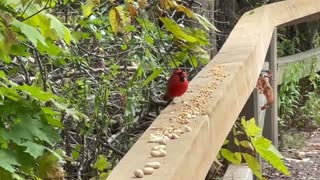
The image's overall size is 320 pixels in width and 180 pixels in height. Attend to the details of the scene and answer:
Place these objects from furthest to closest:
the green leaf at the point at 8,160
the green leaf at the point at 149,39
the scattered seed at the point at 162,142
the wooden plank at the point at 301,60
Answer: the wooden plank at the point at 301,60
the green leaf at the point at 149,39
the green leaf at the point at 8,160
the scattered seed at the point at 162,142

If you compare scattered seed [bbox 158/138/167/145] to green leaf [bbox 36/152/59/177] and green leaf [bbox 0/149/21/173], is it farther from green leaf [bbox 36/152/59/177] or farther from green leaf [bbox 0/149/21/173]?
green leaf [bbox 36/152/59/177]

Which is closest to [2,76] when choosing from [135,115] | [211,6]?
[135,115]

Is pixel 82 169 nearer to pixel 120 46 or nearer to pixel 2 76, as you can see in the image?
pixel 120 46

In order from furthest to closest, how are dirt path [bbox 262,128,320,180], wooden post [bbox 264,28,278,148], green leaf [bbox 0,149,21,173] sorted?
wooden post [bbox 264,28,278,148], dirt path [bbox 262,128,320,180], green leaf [bbox 0,149,21,173]

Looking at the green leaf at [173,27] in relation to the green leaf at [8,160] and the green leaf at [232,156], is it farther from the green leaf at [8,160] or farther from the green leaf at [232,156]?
the green leaf at [8,160]

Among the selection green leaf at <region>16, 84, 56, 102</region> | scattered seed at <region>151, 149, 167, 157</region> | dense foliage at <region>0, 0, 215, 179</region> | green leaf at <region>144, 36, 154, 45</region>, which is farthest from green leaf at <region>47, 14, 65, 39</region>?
green leaf at <region>144, 36, 154, 45</region>

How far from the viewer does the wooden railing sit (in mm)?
1411

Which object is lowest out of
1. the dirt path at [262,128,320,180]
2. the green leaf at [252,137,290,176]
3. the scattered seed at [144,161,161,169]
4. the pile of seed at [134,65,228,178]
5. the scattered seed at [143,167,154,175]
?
the dirt path at [262,128,320,180]

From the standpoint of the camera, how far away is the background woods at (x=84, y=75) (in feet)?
6.30

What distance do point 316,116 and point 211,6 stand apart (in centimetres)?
173

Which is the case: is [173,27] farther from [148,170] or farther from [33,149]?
[148,170]

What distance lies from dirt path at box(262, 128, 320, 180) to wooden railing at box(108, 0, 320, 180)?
0.76 metres

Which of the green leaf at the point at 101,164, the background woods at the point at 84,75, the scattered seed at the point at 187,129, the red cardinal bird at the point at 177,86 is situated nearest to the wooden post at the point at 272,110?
the background woods at the point at 84,75

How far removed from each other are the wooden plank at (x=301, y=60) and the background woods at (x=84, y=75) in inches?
36.0
